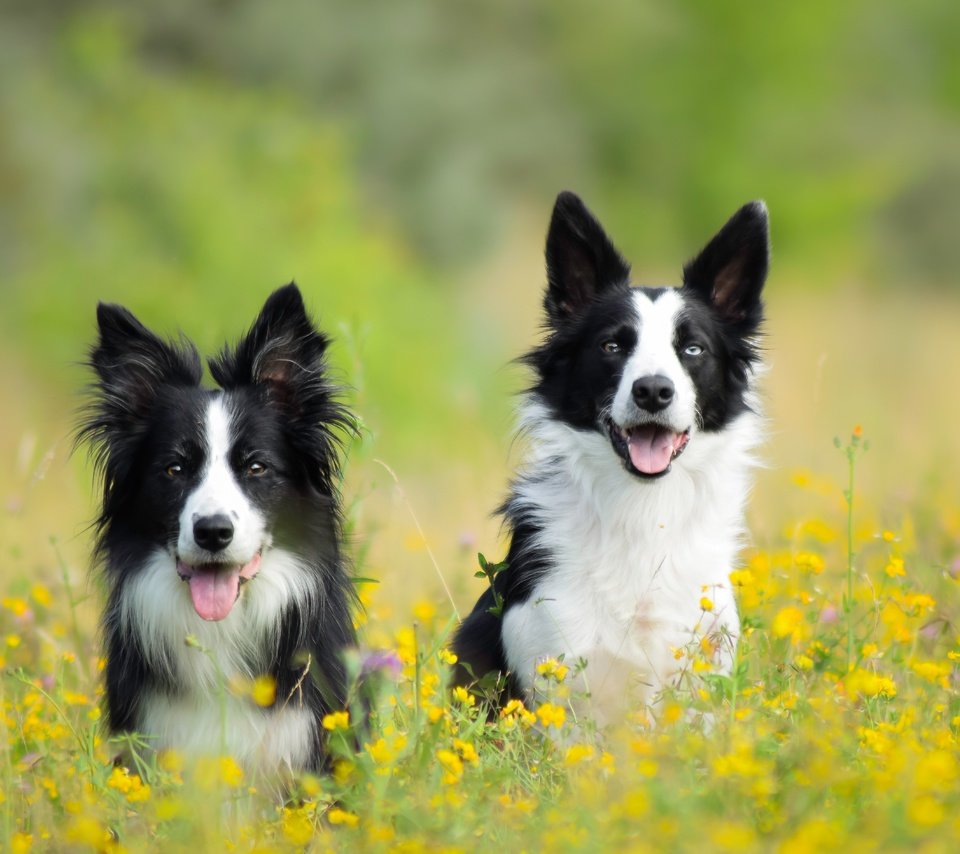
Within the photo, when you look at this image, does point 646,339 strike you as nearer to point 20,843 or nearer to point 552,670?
point 552,670

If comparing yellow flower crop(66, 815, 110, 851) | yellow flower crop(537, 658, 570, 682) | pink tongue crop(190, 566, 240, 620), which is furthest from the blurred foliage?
yellow flower crop(66, 815, 110, 851)

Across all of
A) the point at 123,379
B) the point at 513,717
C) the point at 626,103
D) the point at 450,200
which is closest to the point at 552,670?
the point at 513,717

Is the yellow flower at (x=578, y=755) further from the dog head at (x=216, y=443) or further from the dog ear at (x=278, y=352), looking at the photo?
the dog ear at (x=278, y=352)

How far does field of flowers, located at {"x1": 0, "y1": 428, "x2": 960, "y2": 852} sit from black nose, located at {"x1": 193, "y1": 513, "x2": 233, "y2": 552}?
18.5 inches

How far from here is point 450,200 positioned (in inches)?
928

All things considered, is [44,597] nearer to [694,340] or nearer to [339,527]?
[339,527]

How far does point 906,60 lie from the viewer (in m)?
34.8

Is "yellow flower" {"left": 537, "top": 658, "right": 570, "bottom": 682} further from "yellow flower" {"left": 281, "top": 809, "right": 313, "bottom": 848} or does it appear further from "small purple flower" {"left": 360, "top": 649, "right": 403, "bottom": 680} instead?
"yellow flower" {"left": 281, "top": 809, "right": 313, "bottom": 848}

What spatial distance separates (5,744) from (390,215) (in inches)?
783

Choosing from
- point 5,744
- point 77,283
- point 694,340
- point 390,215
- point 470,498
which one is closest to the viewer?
point 5,744

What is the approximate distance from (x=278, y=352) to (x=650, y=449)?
1.38 metres

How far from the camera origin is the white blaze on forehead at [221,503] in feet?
13.0

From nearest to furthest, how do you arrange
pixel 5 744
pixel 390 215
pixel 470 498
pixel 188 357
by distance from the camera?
pixel 5 744, pixel 188 357, pixel 470 498, pixel 390 215

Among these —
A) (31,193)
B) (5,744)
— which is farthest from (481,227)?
(5,744)
